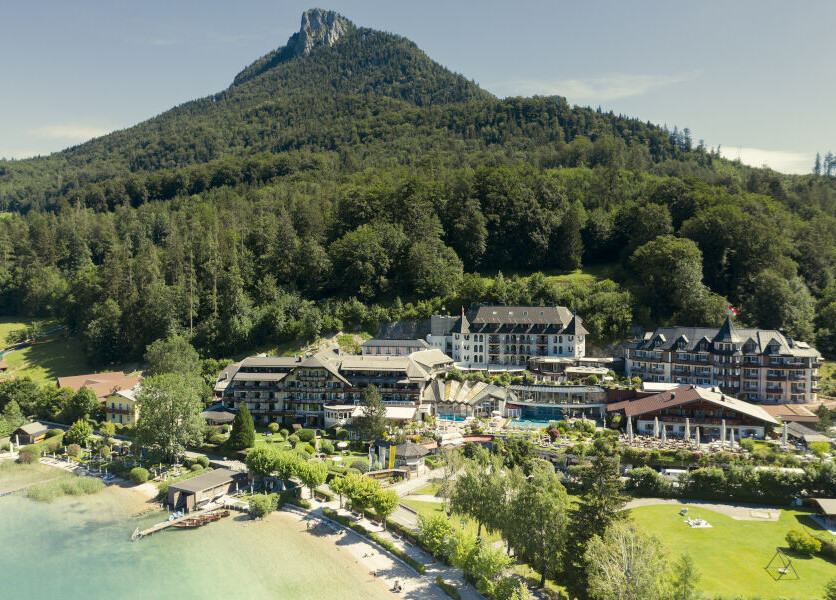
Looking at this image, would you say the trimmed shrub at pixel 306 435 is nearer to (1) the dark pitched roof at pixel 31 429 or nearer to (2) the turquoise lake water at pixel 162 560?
(2) the turquoise lake water at pixel 162 560

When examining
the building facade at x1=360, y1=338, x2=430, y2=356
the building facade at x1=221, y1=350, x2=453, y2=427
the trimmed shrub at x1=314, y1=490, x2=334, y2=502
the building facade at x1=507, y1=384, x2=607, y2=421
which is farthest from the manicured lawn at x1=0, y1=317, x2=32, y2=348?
the building facade at x1=507, y1=384, x2=607, y2=421

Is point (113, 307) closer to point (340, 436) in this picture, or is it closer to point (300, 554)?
point (340, 436)

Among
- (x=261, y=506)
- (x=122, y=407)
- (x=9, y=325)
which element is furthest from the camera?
(x=9, y=325)

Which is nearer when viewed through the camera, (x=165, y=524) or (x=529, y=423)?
(x=165, y=524)

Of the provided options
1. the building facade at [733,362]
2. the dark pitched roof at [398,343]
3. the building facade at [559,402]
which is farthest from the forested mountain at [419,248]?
the building facade at [559,402]

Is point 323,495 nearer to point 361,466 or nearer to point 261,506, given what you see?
point 361,466

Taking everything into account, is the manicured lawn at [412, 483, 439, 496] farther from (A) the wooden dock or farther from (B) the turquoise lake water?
(A) the wooden dock

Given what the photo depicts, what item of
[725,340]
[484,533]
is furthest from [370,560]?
[725,340]

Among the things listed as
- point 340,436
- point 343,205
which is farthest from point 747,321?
point 343,205
